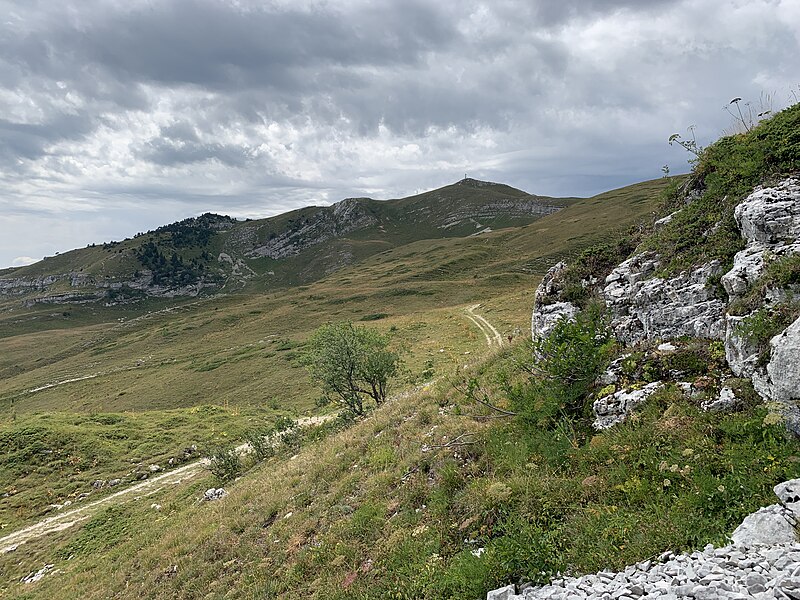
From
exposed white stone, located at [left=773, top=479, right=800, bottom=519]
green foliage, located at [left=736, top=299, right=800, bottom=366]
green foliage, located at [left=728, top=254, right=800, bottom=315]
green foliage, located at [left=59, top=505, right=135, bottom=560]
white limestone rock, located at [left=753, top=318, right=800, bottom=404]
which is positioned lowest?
green foliage, located at [left=59, top=505, right=135, bottom=560]

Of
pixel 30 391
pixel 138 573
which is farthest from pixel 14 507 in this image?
pixel 30 391

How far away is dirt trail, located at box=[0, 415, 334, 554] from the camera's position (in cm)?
2267

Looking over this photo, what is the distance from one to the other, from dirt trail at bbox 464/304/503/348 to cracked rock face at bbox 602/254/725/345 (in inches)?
857

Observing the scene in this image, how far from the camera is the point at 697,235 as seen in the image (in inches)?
434

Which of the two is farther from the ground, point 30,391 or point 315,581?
point 315,581

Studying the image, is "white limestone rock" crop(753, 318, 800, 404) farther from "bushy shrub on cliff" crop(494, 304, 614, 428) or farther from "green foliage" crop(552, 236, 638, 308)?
"green foliage" crop(552, 236, 638, 308)

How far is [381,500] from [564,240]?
119545 millimetres

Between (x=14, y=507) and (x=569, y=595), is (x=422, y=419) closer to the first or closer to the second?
(x=569, y=595)

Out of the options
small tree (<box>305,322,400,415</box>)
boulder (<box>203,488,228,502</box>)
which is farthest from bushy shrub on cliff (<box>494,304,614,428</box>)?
small tree (<box>305,322,400,415</box>)

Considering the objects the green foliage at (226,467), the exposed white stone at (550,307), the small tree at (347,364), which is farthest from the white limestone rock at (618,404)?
the green foliage at (226,467)

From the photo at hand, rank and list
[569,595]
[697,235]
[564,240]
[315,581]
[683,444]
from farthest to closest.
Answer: [564,240], [697,235], [315,581], [683,444], [569,595]

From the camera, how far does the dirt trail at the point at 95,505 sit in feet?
74.4

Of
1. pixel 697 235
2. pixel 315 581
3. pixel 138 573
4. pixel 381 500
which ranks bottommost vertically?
pixel 138 573

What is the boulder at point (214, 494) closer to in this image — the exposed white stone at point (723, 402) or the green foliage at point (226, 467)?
the green foliage at point (226, 467)
